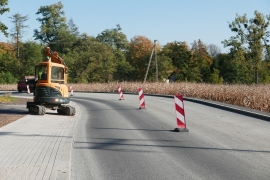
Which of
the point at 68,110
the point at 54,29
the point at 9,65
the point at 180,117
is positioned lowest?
the point at 68,110

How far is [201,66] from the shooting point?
80.2 metres

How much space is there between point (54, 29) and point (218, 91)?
7176 centimetres

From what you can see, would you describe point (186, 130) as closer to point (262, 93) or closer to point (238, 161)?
point (238, 161)

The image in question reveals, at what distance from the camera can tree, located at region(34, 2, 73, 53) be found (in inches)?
3679

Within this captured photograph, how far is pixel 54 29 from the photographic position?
95000mm

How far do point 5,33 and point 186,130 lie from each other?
20337mm

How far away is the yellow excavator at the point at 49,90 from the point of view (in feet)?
62.6

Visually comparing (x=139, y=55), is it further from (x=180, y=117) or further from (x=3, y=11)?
(x=180, y=117)

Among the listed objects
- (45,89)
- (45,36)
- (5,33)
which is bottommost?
(45,89)

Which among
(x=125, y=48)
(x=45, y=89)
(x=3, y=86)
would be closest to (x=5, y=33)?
(x=45, y=89)

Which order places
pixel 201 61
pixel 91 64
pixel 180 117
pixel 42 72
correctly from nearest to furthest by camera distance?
pixel 180 117
pixel 42 72
pixel 201 61
pixel 91 64

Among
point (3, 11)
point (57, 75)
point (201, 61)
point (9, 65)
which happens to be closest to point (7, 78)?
point (9, 65)

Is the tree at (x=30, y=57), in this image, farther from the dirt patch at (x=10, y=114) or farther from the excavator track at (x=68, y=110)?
the excavator track at (x=68, y=110)

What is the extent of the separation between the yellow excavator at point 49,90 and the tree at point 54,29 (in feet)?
243
